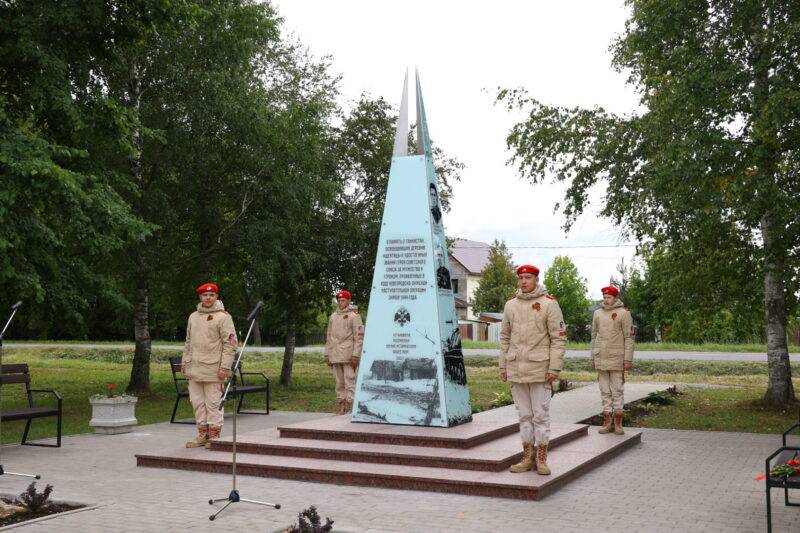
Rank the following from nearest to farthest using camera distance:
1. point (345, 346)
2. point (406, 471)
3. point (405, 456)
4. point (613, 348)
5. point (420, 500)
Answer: point (420, 500)
point (406, 471)
point (405, 456)
point (613, 348)
point (345, 346)

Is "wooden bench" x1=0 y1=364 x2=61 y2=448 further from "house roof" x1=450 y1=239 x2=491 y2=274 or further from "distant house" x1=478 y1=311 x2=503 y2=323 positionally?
"house roof" x1=450 y1=239 x2=491 y2=274

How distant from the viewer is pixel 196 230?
1755 cm

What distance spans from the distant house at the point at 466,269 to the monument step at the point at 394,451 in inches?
2103

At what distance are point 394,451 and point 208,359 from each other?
260cm

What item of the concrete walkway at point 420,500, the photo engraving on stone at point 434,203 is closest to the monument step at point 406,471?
the concrete walkway at point 420,500

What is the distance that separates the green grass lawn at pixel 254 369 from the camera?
14.5 meters

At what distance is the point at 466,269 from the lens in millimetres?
65312

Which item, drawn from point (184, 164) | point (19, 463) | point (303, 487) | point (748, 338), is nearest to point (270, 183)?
point (184, 164)

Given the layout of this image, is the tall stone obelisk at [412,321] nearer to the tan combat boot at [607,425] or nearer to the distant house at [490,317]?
the tan combat boot at [607,425]

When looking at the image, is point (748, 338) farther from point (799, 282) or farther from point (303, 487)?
point (303, 487)

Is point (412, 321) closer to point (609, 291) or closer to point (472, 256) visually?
point (609, 291)

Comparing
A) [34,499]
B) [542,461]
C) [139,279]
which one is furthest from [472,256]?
[34,499]

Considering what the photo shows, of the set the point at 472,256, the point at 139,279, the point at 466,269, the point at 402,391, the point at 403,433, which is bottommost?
the point at 403,433

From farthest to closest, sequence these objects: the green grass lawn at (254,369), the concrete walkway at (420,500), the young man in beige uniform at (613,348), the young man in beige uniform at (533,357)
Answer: the green grass lawn at (254,369), the young man in beige uniform at (613,348), the young man in beige uniform at (533,357), the concrete walkway at (420,500)
